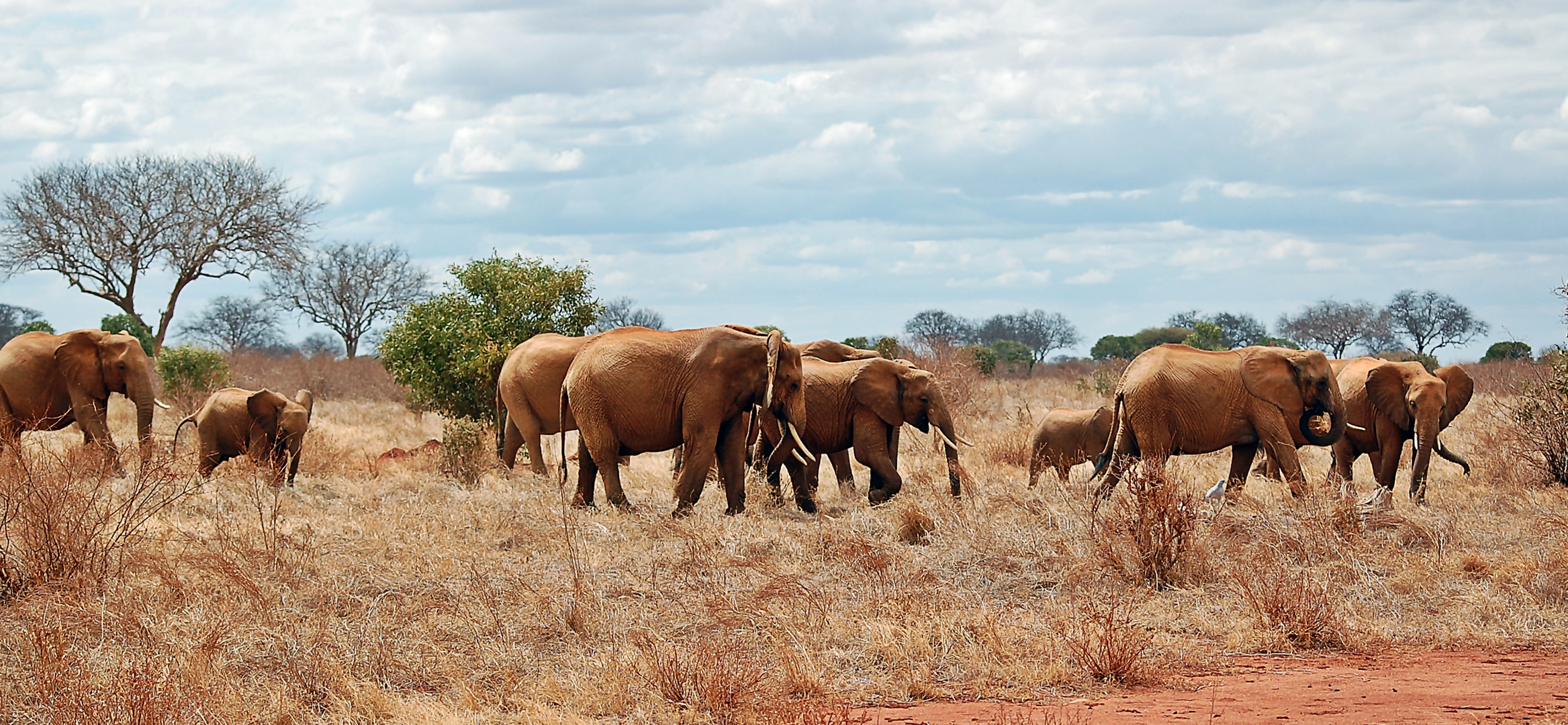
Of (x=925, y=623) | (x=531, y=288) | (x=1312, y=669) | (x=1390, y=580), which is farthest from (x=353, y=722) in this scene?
(x=531, y=288)

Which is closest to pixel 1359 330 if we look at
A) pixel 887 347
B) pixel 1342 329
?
pixel 1342 329

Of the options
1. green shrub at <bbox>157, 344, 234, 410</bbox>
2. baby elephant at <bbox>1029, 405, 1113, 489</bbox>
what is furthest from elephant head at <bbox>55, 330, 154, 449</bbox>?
green shrub at <bbox>157, 344, 234, 410</bbox>

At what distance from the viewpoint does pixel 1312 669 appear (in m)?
7.94

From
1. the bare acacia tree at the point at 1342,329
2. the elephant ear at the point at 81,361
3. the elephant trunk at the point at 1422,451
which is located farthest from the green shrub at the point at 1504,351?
the elephant ear at the point at 81,361

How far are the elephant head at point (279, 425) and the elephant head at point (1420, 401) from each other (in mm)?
11446

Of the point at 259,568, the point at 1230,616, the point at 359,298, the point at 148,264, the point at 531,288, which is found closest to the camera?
the point at 1230,616

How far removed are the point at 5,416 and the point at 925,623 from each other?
13.0 metres

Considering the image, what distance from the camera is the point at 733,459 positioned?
13.6 meters

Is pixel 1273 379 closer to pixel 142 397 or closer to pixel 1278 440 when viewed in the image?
pixel 1278 440

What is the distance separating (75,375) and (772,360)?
9127 millimetres

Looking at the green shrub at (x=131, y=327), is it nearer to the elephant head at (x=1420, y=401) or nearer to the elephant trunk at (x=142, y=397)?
the elephant trunk at (x=142, y=397)

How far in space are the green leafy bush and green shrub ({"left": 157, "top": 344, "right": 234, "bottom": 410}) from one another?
9.52 meters

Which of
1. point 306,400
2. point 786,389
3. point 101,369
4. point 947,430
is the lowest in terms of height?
point 947,430

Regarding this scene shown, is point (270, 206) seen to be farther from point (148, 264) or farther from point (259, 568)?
point (259, 568)
